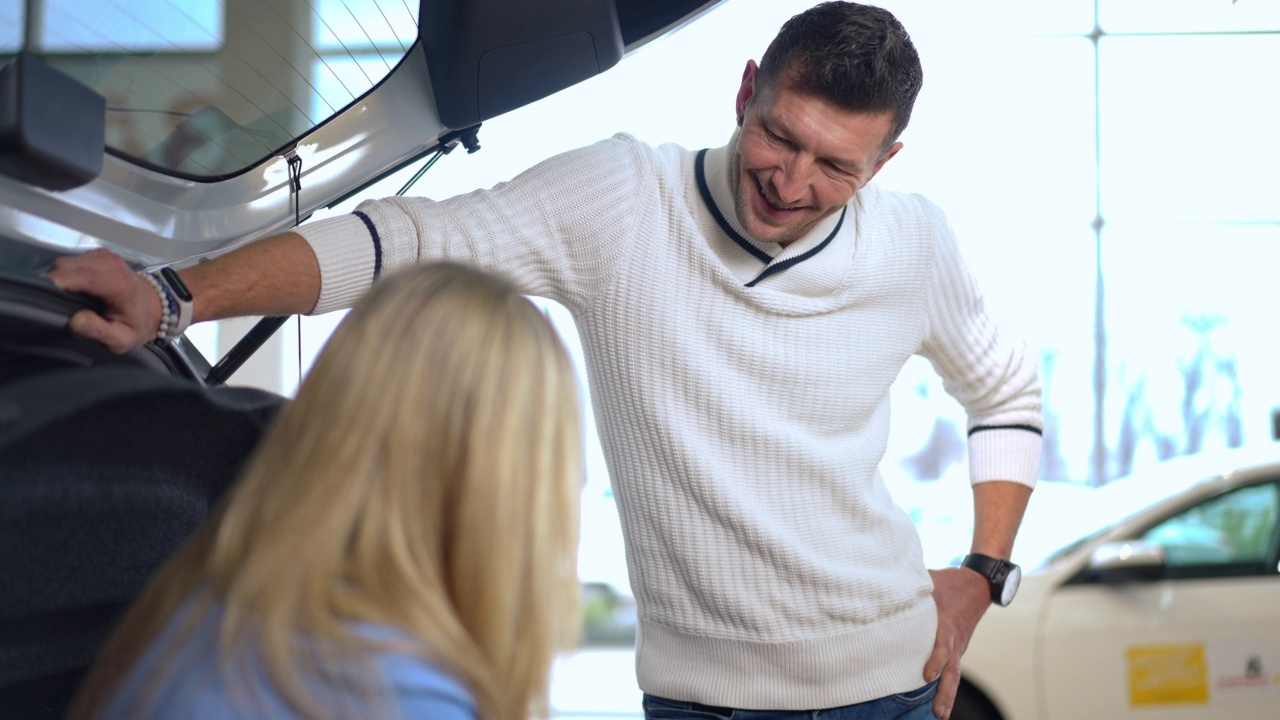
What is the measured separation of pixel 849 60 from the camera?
160 cm

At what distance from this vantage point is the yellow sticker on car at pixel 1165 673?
12.7 ft

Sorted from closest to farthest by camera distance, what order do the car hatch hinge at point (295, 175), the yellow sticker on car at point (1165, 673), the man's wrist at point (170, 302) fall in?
the man's wrist at point (170, 302)
the car hatch hinge at point (295, 175)
the yellow sticker on car at point (1165, 673)

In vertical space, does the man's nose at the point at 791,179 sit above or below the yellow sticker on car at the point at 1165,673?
above

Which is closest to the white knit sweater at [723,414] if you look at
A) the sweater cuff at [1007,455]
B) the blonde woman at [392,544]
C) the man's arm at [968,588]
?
the man's arm at [968,588]

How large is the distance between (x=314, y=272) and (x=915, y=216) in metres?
0.95

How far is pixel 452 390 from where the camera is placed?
88 centimetres

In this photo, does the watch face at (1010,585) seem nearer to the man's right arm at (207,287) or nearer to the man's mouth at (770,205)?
the man's mouth at (770,205)

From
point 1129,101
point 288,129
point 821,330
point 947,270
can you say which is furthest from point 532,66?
point 1129,101

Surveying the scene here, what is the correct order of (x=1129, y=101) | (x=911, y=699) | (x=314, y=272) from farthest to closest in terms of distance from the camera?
(x=1129, y=101)
(x=911, y=699)
(x=314, y=272)

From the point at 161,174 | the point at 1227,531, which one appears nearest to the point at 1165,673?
the point at 1227,531

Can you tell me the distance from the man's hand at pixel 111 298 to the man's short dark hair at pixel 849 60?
907 mm

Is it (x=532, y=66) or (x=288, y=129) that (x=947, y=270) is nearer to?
(x=532, y=66)

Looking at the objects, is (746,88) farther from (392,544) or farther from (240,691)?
(240,691)

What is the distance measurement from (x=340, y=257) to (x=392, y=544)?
0.53 metres
